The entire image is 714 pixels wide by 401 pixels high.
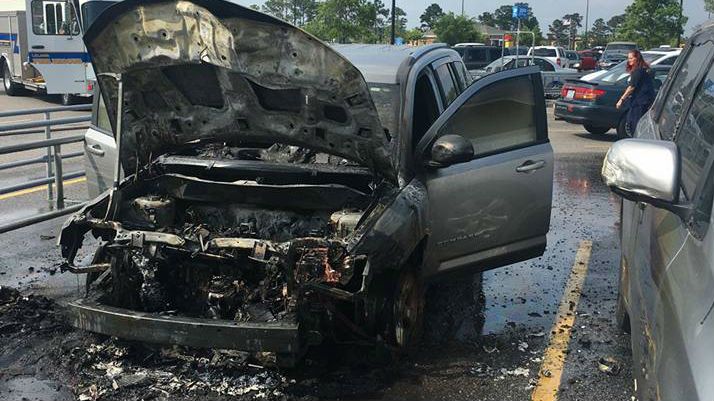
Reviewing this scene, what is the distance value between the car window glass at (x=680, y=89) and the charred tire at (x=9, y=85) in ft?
72.7

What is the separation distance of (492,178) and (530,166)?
365 millimetres

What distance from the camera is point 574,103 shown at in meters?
14.6

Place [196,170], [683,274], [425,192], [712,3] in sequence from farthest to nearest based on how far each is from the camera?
[712,3], [196,170], [425,192], [683,274]

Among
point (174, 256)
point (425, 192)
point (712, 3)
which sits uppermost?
point (712, 3)

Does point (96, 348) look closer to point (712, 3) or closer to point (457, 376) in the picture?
point (457, 376)

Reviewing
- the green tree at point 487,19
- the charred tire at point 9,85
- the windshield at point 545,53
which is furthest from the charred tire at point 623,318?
the green tree at point 487,19

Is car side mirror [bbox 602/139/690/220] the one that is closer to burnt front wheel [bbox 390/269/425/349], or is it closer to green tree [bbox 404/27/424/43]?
burnt front wheel [bbox 390/269/425/349]

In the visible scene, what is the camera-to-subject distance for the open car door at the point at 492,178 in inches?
184

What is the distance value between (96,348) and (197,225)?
0.95 m

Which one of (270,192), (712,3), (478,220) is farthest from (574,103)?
(270,192)

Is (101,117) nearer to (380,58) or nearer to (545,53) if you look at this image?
(380,58)

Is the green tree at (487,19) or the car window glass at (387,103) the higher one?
the green tree at (487,19)

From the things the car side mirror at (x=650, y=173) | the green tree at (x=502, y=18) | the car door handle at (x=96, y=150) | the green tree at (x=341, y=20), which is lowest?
the car door handle at (x=96, y=150)

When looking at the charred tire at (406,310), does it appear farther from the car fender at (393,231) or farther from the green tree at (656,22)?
the green tree at (656,22)
